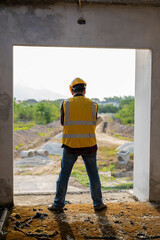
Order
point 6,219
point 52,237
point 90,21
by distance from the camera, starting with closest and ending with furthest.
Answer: point 52,237, point 6,219, point 90,21

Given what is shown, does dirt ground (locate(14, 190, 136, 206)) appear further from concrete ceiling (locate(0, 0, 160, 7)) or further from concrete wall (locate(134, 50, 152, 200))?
concrete ceiling (locate(0, 0, 160, 7))

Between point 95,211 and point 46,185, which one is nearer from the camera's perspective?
point 95,211

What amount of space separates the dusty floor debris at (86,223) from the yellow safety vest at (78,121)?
102 centimetres

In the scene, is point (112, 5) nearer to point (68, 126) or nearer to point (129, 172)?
point (68, 126)

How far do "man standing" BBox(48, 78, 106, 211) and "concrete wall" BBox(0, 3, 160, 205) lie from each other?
2.82ft

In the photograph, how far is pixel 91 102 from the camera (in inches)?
134

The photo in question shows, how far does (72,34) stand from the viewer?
12.3 feet

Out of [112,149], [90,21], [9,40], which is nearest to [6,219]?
[9,40]

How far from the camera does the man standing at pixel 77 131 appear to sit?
334 centimetres

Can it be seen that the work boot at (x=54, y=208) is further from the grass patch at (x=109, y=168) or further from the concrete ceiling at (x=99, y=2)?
the grass patch at (x=109, y=168)

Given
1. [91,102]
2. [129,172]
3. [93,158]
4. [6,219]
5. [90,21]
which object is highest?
[90,21]

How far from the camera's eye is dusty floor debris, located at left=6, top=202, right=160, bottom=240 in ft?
9.28

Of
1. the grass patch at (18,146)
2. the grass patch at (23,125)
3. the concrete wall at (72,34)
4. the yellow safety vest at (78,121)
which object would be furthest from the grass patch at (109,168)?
the grass patch at (23,125)

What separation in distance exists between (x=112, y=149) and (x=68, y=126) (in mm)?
11975
